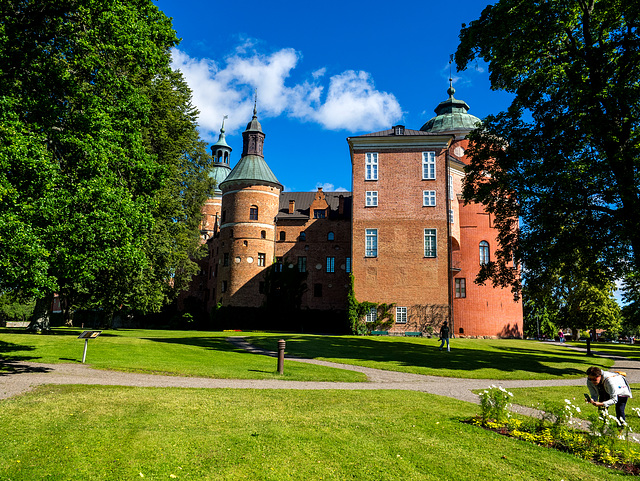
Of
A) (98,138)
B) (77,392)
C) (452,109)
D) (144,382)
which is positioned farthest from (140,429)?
(452,109)

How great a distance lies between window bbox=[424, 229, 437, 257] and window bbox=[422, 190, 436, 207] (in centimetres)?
234

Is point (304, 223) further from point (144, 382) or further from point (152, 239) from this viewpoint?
point (144, 382)

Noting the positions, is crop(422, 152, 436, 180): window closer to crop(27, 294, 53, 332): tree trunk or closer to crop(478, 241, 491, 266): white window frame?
crop(478, 241, 491, 266): white window frame

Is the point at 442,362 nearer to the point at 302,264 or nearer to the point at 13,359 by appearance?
the point at 13,359

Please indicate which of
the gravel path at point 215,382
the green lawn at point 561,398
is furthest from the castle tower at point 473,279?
the green lawn at point 561,398

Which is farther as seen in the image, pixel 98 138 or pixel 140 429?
pixel 98 138

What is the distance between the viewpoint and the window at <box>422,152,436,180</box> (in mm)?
39438

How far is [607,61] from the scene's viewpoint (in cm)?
1742

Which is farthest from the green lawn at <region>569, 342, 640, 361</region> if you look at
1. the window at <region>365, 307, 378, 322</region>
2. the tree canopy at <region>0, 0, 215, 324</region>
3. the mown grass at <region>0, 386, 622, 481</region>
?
the tree canopy at <region>0, 0, 215, 324</region>

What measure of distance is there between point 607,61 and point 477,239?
25.4m

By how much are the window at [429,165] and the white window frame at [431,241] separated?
4849mm

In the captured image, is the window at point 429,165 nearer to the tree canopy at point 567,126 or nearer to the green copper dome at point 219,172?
the tree canopy at point 567,126

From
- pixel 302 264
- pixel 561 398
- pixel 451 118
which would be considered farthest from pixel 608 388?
pixel 451 118

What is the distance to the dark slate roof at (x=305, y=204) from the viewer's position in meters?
50.3
